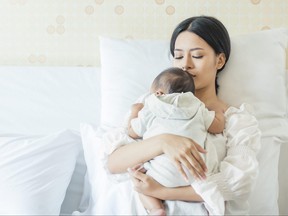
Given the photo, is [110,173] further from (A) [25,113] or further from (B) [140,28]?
(B) [140,28]

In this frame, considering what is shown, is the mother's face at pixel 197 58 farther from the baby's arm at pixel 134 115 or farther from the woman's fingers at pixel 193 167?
the woman's fingers at pixel 193 167

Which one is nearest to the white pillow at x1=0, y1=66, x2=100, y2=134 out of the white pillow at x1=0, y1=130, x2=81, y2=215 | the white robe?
the white pillow at x1=0, y1=130, x2=81, y2=215

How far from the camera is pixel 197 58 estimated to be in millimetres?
1443

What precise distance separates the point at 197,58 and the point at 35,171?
Result: 687 mm

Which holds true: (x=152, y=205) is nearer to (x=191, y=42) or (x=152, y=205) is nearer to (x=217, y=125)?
(x=217, y=125)

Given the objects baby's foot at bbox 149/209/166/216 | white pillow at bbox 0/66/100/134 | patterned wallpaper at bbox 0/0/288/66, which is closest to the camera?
baby's foot at bbox 149/209/166/216

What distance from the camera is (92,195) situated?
4.52ft

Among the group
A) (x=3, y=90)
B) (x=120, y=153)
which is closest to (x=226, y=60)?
(x=120, y=153)

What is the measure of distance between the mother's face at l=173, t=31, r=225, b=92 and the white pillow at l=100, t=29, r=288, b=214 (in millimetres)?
118

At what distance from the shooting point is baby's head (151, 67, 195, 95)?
49.3 inches

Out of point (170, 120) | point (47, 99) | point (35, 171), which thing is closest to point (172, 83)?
point (170, 120)

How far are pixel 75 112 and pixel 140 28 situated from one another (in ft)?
1.68

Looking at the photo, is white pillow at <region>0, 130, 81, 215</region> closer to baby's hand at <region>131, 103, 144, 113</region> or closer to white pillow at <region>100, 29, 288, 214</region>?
white pillow at <region>100, 29, 288, 214</region>

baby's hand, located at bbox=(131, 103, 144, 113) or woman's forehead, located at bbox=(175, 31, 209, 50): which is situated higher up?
woman's forehead, located at bbox=(175, 31, 209, 50)
